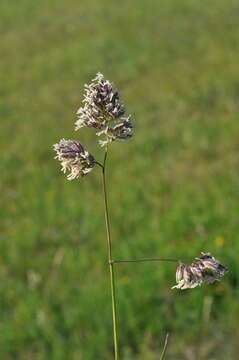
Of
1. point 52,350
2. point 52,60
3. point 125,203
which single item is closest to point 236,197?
point 125,203

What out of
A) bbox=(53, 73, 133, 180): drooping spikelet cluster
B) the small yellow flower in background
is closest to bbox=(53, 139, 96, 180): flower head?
bbox=(53, 73, 133, 180): drooping spikelet cluster

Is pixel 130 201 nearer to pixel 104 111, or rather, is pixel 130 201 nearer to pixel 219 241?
pixel 219 241

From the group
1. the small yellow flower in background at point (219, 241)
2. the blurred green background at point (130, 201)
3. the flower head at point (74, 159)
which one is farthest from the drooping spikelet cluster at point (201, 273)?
the small yellow flower in background at point (219, 241)

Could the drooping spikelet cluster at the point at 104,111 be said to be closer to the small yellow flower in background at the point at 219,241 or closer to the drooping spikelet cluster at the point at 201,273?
the drooping spikelet cluster at the point at 201,273

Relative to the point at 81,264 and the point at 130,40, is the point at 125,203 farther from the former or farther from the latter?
the point at 130,40

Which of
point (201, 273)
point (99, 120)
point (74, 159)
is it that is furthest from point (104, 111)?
point (201, 273)
